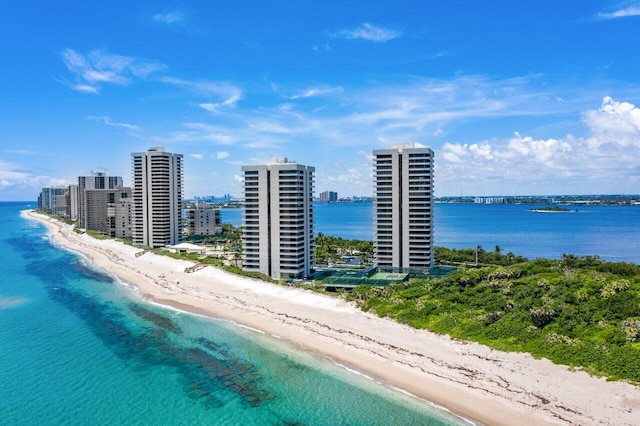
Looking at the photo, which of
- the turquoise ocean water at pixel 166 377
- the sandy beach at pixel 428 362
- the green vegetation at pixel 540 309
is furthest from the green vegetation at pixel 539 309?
the turquoise ocean water at pixel 166 377

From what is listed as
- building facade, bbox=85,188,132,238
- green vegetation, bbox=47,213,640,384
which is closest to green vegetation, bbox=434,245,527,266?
green vegetation, bbox=47,213,640,384

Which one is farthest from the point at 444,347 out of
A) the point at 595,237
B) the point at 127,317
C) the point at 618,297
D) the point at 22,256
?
the point at 595,237

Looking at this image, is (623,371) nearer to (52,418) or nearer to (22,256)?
(52,418)

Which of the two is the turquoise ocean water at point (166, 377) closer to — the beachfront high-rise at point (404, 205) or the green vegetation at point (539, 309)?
the green vegetation at point (539, 309)

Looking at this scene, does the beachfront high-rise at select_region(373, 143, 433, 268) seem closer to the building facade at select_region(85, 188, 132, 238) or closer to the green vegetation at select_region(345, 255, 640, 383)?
the green vegetation at select_region(345, 255, 640, 383)

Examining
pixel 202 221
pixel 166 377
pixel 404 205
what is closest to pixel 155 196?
pixel 202 221

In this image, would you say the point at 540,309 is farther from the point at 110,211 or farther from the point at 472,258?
the point at 110,211
